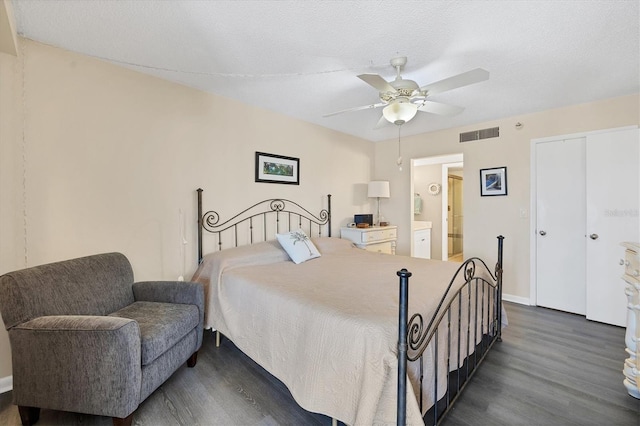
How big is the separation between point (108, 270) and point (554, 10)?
349cm

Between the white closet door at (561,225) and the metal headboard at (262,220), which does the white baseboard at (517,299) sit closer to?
the white closet door at (561,225)

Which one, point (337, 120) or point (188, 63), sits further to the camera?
point (337, 120)

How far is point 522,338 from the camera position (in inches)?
103

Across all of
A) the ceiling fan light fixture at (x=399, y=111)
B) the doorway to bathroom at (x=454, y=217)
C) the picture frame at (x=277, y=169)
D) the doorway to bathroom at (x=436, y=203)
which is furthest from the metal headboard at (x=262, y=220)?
the doorway to bathroom at (x=454, y=217)

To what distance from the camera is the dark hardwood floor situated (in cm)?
162

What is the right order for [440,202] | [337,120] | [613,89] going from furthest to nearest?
[440,202] → [337,120] → [613,89]

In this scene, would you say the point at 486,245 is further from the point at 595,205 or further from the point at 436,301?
the point at 436,301

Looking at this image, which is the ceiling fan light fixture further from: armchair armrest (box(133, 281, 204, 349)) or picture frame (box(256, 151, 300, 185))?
armchair armrest (box(133, 281, 204, 349))

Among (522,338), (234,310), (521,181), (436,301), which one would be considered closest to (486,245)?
(521,181)

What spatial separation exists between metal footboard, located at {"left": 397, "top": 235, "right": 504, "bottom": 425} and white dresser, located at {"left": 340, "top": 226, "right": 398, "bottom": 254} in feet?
5.82

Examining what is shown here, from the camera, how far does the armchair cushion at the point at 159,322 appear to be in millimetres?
1619

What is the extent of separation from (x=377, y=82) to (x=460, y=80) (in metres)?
0.57

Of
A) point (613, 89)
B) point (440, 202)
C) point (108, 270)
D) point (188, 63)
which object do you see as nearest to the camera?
point (108, 270)

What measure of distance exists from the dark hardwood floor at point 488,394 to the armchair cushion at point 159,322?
377 mm
